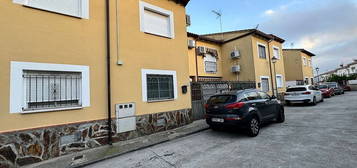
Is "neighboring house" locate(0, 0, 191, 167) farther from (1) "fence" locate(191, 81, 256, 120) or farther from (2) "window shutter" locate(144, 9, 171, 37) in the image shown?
(1) "fence" locate(191, 81, 256, 120)

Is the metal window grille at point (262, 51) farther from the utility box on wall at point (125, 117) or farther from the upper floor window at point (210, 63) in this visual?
the utility box on wall at point (125, 117)

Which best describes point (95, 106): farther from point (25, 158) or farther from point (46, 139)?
point (25, 158)

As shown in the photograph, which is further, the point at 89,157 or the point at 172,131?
the point at 172,131

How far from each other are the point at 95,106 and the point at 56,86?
4.19 feet

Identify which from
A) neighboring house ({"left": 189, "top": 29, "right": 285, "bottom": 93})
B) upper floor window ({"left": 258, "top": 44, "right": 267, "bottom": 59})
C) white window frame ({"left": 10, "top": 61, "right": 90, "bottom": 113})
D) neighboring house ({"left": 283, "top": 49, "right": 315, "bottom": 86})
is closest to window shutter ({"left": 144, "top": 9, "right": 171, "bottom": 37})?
white window frame ({"left": 10, "top": 61, "right": 90, "bottom": 113})

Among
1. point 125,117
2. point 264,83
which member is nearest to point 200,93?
point 125,117

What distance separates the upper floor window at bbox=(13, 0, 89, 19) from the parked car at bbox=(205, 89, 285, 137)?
5.65 meters

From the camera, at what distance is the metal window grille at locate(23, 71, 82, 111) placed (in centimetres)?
466

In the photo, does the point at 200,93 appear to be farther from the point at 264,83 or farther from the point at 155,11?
the point at 264,83

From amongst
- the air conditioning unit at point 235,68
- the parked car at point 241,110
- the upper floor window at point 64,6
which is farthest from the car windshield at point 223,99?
the air conditioning unit at point 235,68

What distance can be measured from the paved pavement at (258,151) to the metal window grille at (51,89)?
7.55 feet

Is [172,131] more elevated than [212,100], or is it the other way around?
[212,100]

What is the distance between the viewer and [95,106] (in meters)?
5.57

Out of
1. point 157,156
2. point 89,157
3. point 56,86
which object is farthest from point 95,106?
point 157,156
